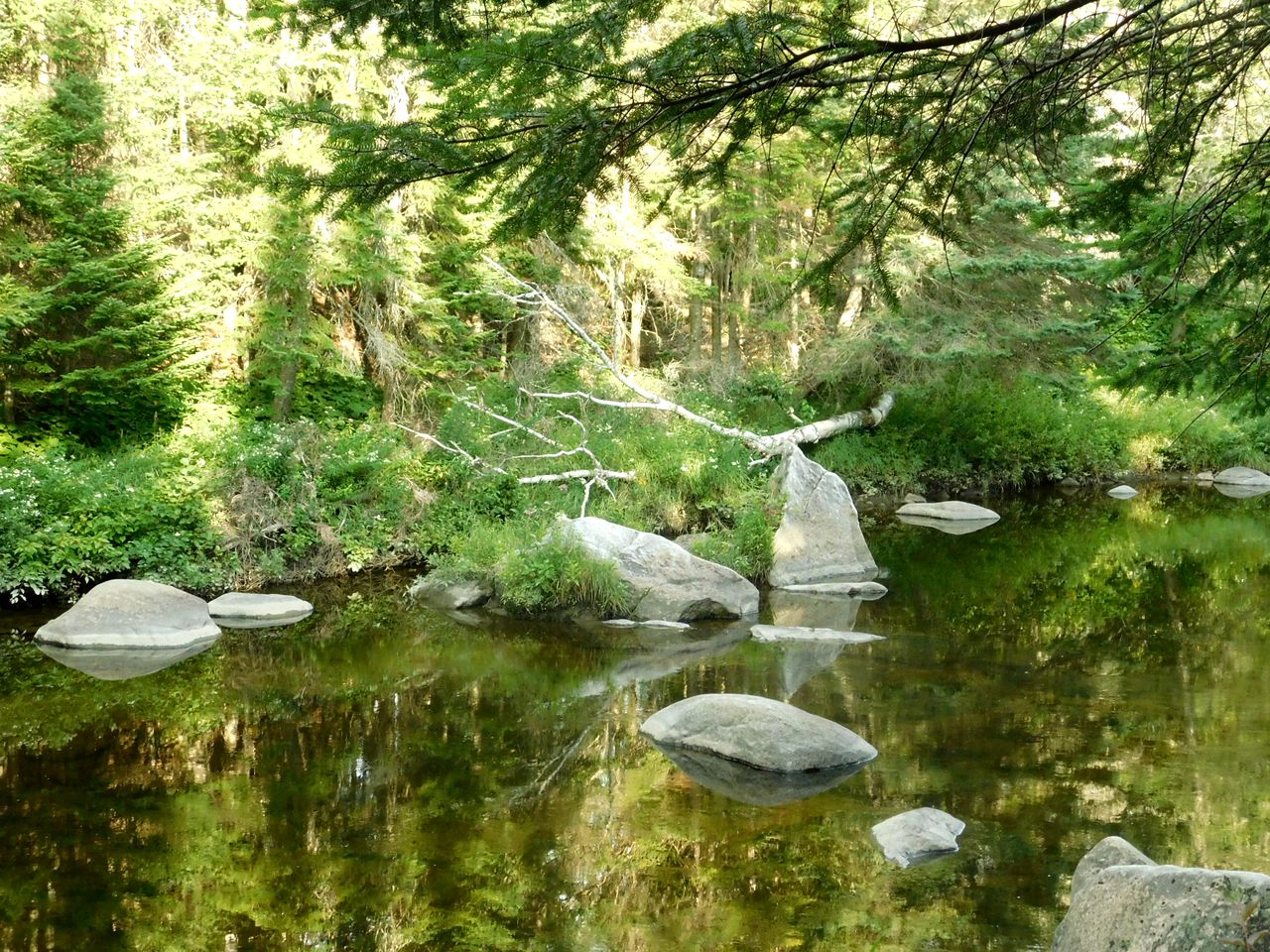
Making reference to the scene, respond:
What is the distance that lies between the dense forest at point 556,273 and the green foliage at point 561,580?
0.31ft

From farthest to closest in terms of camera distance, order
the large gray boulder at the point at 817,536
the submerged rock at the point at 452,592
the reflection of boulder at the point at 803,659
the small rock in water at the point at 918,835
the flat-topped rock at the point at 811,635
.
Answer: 1. the large gray boulder at the point at 817,536
2. the submerged rock at the point at 452,592
3. the flat-topped rock at the point at 811,635
4. the reflection of boulder at the point at 803,659
5. the small rock in water at the point at 918,835

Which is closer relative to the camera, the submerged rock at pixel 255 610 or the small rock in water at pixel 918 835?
the small rock in water at pixel 918 835

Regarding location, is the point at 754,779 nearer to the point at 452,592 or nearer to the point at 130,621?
the point at 452,592

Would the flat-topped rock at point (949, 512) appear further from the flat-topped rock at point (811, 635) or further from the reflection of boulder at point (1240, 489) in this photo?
the flat-topped rock at point (811, 635)

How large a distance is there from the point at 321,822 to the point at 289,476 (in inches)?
270

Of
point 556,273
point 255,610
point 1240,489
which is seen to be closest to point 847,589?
point 255,610

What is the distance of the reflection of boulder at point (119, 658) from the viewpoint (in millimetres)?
8773

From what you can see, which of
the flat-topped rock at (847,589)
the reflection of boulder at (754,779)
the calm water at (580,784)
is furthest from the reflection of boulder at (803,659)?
the flat-topped rock at (847,589)

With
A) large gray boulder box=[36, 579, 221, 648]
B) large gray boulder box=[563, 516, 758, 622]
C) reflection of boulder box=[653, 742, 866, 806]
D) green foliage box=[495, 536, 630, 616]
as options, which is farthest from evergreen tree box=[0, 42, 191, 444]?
reflection of boulder box=[653, 742, 866, 806]

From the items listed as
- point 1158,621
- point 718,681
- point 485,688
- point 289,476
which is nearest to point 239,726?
point 485,688

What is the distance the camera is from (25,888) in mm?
5160

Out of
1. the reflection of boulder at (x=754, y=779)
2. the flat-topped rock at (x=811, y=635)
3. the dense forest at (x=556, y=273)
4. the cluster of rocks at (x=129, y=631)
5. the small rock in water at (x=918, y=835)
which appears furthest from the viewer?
the flat-topped rock at (x=811, y=635)

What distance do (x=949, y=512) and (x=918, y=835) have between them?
493 inches

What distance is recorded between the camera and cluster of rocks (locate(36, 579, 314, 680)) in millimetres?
9060
